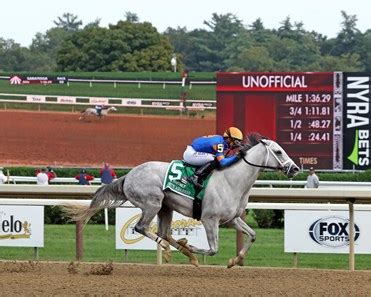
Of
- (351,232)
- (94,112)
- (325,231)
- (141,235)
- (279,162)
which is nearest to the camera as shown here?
(279,162)

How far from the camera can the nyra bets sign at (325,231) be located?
1191cm

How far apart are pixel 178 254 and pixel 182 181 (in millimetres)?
2958

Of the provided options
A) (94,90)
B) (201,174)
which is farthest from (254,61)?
(201,174)

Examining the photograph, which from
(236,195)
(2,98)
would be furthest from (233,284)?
(2,98)

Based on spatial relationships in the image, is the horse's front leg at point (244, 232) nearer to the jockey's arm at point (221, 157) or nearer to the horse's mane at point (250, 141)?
the jockey's arm at point (221, 157)

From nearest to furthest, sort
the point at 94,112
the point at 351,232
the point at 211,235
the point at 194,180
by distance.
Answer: the point at 211,235 < the point at 194,180 < the point at 351,232 < the point at 94,112

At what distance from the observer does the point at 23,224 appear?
12469 mm

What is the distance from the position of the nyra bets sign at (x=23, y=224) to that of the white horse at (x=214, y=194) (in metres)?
1.82

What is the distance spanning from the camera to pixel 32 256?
13086 millimetres

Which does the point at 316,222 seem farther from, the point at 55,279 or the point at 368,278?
the point at 55,279

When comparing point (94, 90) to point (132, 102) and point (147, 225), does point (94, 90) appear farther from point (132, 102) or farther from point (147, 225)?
point (147, 225)

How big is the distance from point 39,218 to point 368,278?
381 centimetres

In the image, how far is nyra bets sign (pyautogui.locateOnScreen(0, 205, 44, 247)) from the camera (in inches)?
490

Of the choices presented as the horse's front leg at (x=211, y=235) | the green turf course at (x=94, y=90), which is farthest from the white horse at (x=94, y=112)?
the horse's front leg at (x=211, y=235)
